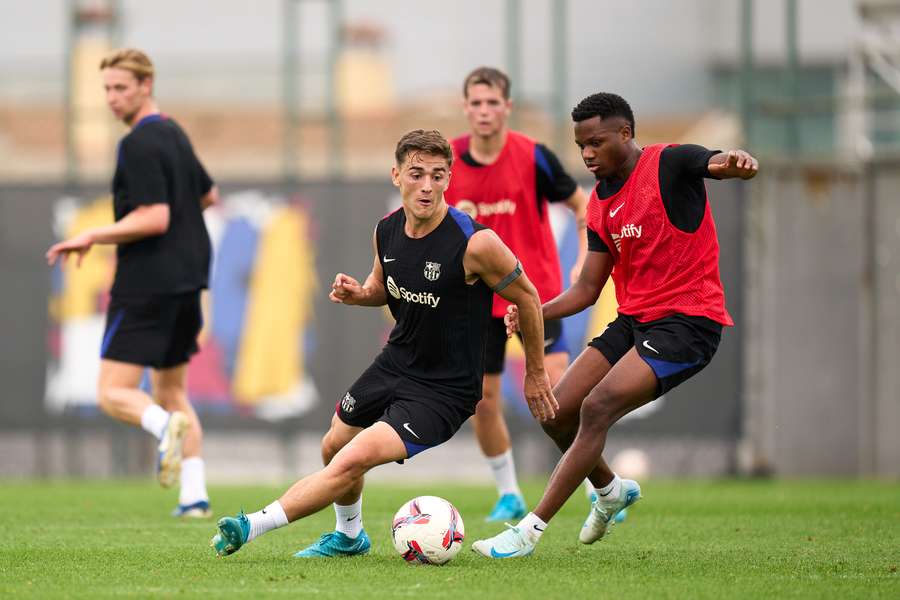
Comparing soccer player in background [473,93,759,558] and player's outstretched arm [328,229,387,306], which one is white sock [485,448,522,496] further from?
player's outstretched arm [328,229,387,306]

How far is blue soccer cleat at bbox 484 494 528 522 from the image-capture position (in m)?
8.82

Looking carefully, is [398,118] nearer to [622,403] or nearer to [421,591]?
[622,403]

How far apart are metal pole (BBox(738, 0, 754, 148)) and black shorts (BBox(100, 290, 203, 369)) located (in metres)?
8.18

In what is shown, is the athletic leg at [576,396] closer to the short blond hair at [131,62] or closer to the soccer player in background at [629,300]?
the soccer player in background at [629,300]

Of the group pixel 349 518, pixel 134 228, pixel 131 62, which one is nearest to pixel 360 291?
pixel 349 518

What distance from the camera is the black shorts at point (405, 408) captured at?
6.22 m

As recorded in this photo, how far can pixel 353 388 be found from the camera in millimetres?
6531

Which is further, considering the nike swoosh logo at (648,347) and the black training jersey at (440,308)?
the nike swoosh logo at (648,347)

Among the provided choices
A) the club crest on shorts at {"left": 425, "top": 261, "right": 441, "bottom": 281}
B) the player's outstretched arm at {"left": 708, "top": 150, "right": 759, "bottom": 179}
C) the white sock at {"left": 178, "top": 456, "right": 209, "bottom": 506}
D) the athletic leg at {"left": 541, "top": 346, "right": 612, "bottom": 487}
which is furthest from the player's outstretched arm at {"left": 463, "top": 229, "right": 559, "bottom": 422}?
the white sock at {"left": 178, "top": 456, "right": 209, "bottom": 506}

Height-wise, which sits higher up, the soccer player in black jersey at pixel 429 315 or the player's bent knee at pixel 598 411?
the soccer player in black jersey at pixel 429 315

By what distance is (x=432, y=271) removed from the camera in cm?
637

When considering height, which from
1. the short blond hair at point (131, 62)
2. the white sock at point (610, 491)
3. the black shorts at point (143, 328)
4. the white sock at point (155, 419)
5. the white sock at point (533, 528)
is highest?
the short blond hair at point (131, 62)

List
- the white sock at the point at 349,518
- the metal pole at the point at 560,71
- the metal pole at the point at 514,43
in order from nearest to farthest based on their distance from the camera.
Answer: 1. the white sock at the point at 349,518
2. the metal pole at the point at 560,71
3. the metal pole at the point at 514,43

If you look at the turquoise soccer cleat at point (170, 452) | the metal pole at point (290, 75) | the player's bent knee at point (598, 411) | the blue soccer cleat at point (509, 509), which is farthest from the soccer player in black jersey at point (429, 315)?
the metal pole at point (290, 75)
